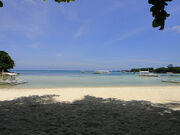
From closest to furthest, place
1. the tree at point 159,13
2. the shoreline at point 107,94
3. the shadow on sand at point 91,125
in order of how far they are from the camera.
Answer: the tree at point 159,13
the shadow on sand at point 91,125
the shoreline at point 107,94

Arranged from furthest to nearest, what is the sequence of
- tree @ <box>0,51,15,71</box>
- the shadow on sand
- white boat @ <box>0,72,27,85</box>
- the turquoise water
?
tree @ <box>0,51,15,71</box> < white boat @ <box>0,72,27,85</box> < the turquoise water < the shadow on sand

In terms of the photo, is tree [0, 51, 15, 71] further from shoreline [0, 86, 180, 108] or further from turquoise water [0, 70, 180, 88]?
shoreline [0, 86, 180, 108]

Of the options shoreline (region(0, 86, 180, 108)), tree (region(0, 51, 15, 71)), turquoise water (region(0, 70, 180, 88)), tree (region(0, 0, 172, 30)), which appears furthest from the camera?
tree (region(0, 51, 15, 71))

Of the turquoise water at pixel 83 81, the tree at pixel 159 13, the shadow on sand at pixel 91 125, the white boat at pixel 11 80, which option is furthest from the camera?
the white boat at pixel 11 80

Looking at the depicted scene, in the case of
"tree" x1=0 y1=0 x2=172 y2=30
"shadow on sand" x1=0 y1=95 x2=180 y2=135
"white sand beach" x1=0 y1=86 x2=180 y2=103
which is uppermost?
"tree" x1=0 y1=0 x2=172 y2=30

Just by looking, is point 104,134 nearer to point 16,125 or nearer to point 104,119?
point 104,119

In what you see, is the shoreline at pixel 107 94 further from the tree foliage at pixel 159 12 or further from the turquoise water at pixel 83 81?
the turquoise water at pixel 83 81

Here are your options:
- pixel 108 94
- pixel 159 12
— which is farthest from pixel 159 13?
pixel 108 94

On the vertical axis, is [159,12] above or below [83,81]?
above

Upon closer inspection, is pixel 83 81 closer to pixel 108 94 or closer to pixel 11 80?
pixel 11 80

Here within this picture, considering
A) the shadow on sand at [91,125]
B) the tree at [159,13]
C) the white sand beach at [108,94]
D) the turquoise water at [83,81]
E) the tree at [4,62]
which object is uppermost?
the tree at [4,62]

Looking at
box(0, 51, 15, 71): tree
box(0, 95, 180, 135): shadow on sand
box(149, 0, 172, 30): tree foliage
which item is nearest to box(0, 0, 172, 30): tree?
box(149, 0, 172, 30): tree foliage

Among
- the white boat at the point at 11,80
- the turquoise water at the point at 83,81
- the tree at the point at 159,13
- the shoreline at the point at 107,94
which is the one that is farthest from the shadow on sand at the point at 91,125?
the white boat at the point at 11,80

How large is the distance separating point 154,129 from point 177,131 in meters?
0.43
